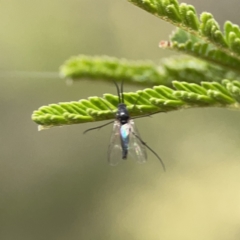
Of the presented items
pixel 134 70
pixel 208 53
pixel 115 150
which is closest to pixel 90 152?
pixel 115 150

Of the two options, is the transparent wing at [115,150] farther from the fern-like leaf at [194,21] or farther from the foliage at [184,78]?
the fern-like leaf at [194,21]

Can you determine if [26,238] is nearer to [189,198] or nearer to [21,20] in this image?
[189,198]

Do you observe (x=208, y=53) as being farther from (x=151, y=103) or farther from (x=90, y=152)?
(x=90, y=152)

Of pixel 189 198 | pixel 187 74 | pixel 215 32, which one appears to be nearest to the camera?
pixel 215 32

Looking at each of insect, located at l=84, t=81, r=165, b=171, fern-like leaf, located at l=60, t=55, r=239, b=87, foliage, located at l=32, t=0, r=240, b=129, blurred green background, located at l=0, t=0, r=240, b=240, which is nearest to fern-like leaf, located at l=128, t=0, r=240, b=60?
foliage, located at l=32, t=0, r=240, b=129

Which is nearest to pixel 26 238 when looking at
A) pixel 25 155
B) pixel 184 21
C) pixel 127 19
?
pixel 25 155

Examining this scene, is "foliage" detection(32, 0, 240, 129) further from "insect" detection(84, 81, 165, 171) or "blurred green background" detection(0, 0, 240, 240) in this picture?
"blurred green background" detection(0, 0, 240, 240)

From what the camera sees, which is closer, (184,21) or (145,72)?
(184,21)
